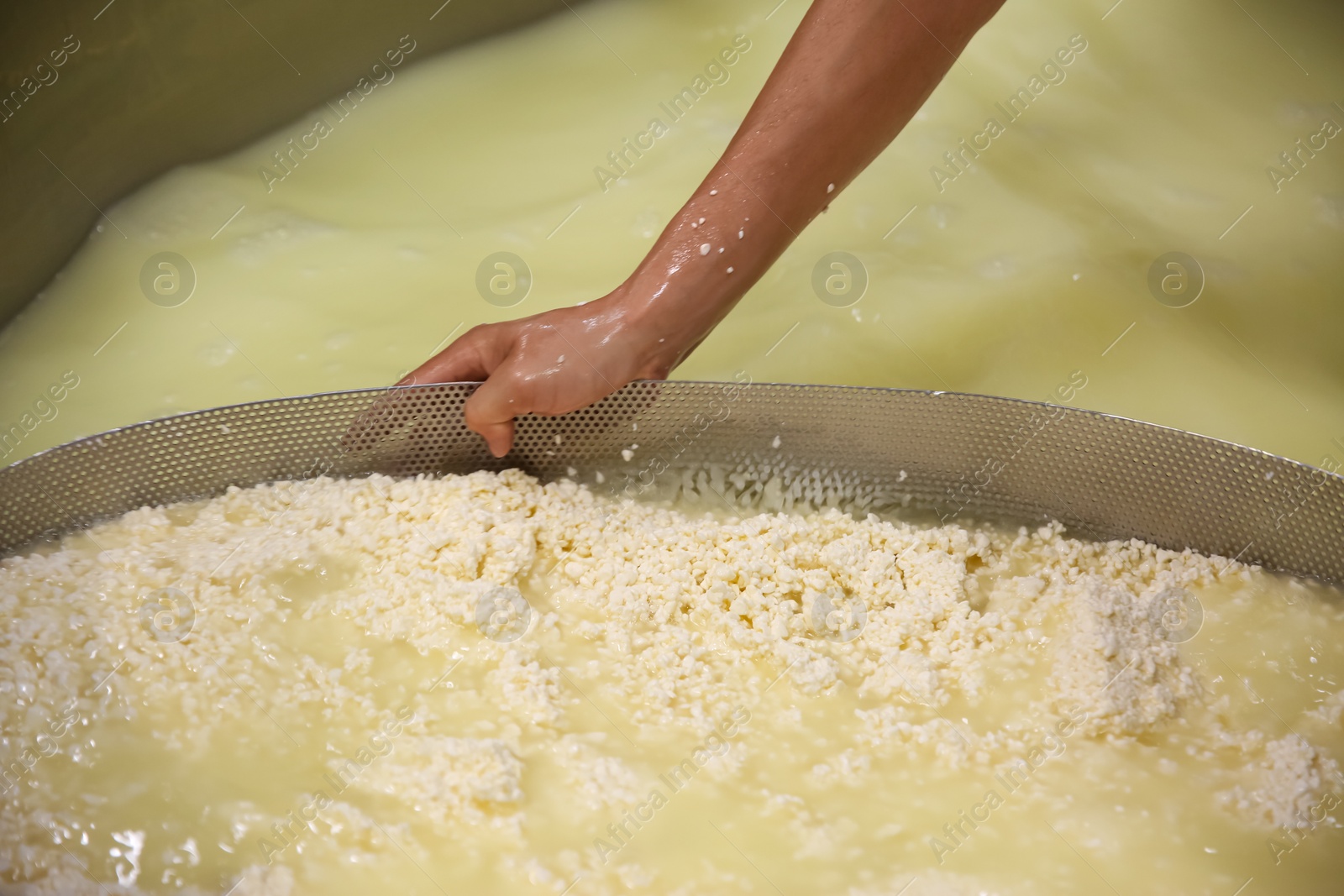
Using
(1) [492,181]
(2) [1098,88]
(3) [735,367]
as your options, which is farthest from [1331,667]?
(1) [492,181]

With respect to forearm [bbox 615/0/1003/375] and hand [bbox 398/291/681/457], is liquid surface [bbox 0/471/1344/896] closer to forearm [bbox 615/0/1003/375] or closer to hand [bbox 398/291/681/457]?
hand [bbox 398/291/681/457]

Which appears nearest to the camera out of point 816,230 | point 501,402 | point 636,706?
point 636,706

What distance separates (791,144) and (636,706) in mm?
531

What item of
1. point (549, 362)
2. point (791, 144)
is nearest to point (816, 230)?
point (791, 144)

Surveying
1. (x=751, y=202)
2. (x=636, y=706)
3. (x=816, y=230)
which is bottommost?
(x=636, y=706)

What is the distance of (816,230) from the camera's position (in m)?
1.25

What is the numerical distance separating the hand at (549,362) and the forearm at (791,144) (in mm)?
10

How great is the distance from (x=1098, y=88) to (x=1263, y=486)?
0.79 m

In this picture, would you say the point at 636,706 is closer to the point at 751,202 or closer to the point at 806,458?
the point at 806,458

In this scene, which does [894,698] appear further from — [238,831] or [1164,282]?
[1164,282]

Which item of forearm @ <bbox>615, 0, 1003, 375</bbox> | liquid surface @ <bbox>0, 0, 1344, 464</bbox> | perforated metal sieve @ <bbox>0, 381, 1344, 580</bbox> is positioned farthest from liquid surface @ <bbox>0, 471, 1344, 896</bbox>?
liquid surface @ <bbox>0, 0, 1344, 464</bbox>

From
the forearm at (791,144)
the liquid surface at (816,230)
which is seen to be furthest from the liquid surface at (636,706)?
the liquid surface at (816,230)

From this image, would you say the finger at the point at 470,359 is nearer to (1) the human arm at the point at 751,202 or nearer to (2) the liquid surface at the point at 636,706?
(1) the human arm at the point at 751,202

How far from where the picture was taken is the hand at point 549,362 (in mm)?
854
